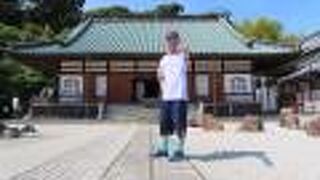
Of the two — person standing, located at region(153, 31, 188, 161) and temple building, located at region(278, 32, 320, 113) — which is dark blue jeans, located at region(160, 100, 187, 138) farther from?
temple building, located at region(278, 32, 320, 113)

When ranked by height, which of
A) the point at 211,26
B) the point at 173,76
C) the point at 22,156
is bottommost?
the point at 22,156

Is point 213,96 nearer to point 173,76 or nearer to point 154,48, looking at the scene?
point 154,48

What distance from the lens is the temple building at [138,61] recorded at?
4772cm

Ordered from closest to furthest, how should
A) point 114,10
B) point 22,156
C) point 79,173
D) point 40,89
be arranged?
1. point 79,173
2. point 22,156
3. point 40,89
4. point 114,10

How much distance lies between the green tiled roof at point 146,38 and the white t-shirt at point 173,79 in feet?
109

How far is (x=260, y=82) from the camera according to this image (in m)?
67.5

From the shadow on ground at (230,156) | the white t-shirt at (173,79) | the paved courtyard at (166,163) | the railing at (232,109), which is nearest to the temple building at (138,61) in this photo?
the railing at (232,109)

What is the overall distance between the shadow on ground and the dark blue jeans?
499 mm

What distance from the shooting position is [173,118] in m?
13.2

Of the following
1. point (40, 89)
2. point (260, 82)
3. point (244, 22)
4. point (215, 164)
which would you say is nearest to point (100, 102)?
point (40, 89)

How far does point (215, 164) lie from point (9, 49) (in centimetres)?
3462

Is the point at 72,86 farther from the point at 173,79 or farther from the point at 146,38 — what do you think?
the point at 173,79

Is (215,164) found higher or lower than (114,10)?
lower

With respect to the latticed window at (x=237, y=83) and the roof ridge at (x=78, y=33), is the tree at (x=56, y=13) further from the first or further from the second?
the latticed window at (x=237, y=83)
